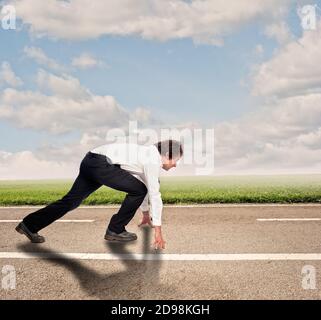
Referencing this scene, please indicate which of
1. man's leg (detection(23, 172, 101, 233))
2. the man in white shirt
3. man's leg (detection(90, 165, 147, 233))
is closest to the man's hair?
the man in white shirt

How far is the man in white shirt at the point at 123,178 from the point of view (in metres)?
5.13

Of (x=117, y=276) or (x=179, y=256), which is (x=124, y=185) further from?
(x=117, y=276)

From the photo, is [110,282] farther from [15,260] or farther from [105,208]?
[105,208]

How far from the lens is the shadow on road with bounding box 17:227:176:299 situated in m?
3.97

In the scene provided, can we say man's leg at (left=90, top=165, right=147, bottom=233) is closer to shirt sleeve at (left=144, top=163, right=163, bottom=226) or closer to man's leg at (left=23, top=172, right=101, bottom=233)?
man's leg at (left=23, top=172, right=101, bottom=233)

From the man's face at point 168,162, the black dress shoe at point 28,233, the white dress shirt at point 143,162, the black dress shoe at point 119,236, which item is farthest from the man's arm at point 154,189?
the black dress shoe at point 28,233

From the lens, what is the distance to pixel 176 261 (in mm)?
5012

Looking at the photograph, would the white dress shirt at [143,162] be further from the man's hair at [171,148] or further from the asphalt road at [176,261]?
the asphalt road at [176,261]

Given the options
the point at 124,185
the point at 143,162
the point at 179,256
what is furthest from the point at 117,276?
the point at 143,162

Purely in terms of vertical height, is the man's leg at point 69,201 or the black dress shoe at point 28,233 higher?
the man's leg at point 69,201

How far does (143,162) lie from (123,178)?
0.37 meters

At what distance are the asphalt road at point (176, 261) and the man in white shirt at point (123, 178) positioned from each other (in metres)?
0.32

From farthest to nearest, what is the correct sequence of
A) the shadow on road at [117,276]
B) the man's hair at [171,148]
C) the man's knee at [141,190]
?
the man's knee at [141,190]
the man's hair at [171,148]
the shadow on road at [117,276]
